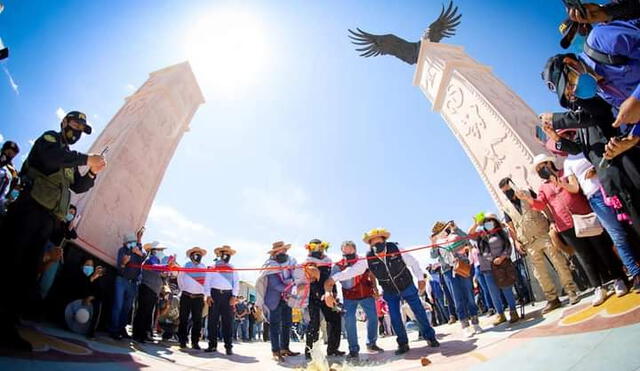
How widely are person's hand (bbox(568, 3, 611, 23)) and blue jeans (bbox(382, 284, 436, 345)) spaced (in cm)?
317

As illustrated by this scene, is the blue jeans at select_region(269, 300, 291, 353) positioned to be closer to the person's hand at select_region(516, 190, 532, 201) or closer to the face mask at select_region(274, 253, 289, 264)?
the face mask at select_region(274, 253, 289, 264)

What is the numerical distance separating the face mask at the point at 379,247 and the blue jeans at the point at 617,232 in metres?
2.26

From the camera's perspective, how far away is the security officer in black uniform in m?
1.99

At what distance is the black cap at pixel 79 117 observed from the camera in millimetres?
2732

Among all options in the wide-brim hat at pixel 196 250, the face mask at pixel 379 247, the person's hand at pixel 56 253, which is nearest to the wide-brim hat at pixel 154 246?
the wide-brim hat at pixel 196 250

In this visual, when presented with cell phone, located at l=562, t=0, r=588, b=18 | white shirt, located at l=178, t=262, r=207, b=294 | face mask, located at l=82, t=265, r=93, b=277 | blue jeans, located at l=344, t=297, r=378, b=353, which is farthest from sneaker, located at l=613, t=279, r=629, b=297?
face mask, located at l=82, t=265, r=93, b=277

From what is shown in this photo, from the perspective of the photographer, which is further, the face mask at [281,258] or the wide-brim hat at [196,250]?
the wide-brim hat at [196,250]

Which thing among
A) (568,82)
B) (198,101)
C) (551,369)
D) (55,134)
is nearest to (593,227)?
(568,82)

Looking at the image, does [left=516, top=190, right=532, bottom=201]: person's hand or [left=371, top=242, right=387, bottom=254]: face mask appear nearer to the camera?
[left=516, top=190, right=532, bottom=201]: person's hand

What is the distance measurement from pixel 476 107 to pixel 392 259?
577 cm

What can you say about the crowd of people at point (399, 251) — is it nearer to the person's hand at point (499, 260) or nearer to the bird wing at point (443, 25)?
the person's hand at point (499, 260)

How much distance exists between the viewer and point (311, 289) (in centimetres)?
424

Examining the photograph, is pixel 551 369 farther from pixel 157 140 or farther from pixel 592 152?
pixel 157 140

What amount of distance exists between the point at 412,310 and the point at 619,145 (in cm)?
282
